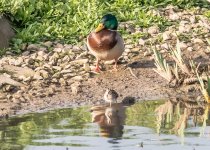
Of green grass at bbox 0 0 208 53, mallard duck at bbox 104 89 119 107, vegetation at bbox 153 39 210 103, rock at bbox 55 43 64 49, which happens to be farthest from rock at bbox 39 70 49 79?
vegetation at bbox 153 39 210 103

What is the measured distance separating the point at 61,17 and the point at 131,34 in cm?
112

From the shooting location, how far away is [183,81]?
34.4ft

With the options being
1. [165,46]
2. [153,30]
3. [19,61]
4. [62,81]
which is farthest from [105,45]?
[153,30]

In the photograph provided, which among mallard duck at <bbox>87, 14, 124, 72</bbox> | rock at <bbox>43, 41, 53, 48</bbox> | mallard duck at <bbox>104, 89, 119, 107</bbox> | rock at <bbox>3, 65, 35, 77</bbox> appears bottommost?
mallard duck at <bbox>104, 89, 119, 107</bbox>

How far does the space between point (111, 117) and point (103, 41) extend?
84.4 inches

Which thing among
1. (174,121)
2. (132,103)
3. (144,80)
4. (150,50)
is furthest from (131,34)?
(174,121)

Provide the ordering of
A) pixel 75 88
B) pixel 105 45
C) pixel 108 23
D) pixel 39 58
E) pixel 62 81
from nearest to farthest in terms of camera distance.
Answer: pixel 75 88
pixel 62 81
pixel 105 45
pixel 39 58
pixel 108 23

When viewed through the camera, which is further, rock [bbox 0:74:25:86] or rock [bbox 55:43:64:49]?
rock [bbox 55:43:64:49]

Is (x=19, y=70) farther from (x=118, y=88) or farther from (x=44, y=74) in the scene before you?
(x=118, y=88)

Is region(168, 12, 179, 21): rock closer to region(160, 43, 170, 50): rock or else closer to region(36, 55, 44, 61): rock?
region(160, 43, 170, 50): rock

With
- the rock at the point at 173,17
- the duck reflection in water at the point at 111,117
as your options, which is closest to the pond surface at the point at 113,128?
the duck reflection in water at the point at 111,117

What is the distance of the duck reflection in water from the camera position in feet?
27.0

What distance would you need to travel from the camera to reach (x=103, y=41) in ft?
35.8

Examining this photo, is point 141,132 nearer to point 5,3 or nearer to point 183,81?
point 183,81
